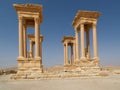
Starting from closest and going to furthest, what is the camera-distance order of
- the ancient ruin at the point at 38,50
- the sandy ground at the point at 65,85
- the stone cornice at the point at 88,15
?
1. the sandy ground at the point at 65,85
2. the ancient ruin at the point at 38,50
3. the stone cornice at the point at 88,15

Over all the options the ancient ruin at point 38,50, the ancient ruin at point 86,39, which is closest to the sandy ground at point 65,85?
the ancient ruin at point 38,50

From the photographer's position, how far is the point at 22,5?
73.5 feet

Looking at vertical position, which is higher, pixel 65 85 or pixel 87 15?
pixel 87 15

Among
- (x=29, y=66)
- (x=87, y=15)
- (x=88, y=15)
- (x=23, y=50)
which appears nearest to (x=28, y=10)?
(x=23, y=50)

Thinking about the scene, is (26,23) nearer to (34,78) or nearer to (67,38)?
(34,78)

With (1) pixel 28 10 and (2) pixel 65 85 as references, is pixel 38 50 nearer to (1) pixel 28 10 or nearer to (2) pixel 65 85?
(1) pixel 28 10

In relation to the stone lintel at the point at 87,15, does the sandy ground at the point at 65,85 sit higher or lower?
lower

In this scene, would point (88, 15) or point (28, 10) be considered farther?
point (88, 15)

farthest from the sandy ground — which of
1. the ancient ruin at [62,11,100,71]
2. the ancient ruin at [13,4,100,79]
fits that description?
the ancient ruin at [62,11,100,71]

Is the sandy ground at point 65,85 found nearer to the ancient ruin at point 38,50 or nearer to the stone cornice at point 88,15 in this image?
the ancient ruin at point 38,50

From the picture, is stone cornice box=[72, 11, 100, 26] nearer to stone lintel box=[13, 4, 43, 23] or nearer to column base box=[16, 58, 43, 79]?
stone lintel box=[13, 4, 43, 23]

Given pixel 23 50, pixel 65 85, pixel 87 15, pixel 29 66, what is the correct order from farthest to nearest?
pixel 87 15
pixel 23 50
pixel 29 66
pixel 65 85

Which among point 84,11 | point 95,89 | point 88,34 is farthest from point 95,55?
point 95,89

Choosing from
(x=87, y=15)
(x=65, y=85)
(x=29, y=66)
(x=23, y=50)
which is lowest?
(x=65, y=85)
